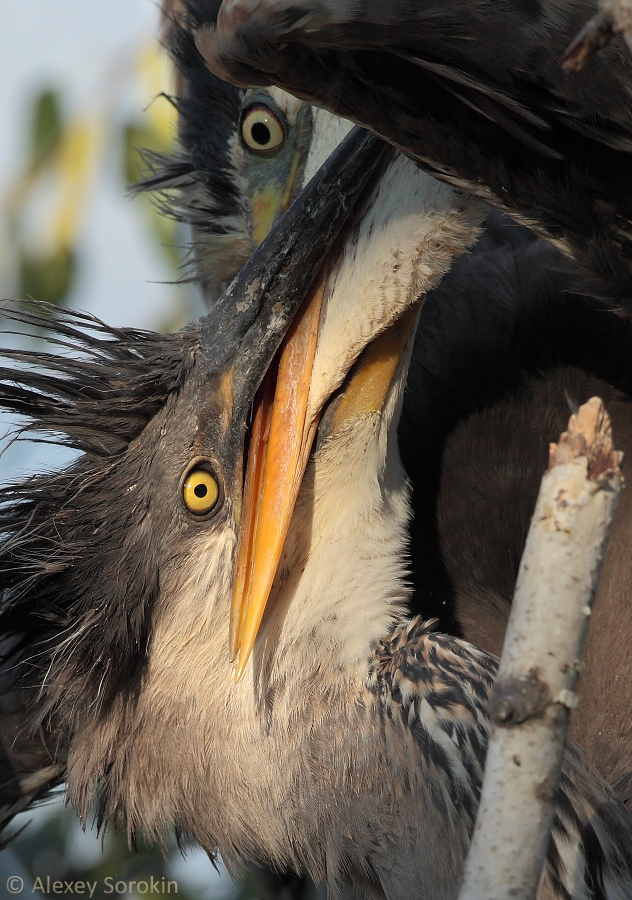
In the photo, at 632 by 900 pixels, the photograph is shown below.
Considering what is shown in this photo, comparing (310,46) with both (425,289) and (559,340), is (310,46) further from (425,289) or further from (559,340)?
(559,340)

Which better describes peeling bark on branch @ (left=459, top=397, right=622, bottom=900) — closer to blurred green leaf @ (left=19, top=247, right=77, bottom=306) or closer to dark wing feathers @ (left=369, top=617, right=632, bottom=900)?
dark wing feathers @ (left=369, top=617, right=632, bottom=900)

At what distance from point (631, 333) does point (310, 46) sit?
3.71 feet

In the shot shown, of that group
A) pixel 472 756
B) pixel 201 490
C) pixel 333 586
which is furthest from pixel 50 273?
pixel 472 756

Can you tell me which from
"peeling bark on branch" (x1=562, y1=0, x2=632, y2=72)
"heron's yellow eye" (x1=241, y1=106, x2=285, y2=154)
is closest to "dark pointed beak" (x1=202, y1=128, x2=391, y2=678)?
"peeling bark on branch" (x1=562, y1=0, x2=632, y2=72)

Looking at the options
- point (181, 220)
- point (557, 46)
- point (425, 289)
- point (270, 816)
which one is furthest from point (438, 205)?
point (181, 220)

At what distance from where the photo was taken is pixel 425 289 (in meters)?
2.11

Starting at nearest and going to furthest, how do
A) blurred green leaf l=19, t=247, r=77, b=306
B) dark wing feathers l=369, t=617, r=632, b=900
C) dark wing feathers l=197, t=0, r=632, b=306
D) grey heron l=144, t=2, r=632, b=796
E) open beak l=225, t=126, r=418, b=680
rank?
dark wing feathers l=197, t=0, r=632, b=306 → dark wing feathers l=369, t=617, r=632, b=900 → open beak l=225, t=126, r=418, b=680 → grey heron l=144, t=2, r=632, b=796 → blurred green leaf l=19, t=247, r=77, b=306

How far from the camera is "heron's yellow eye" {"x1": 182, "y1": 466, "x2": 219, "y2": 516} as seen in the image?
232 cm

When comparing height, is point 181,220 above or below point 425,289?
above

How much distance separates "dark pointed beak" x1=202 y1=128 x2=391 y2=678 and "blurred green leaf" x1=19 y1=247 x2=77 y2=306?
160 cm

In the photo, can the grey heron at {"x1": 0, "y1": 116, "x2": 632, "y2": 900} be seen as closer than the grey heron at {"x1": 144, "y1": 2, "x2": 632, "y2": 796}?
Yes

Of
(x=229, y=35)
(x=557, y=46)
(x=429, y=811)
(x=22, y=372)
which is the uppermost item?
(x=557, y=46)

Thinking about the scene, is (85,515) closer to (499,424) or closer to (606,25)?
(499,424)

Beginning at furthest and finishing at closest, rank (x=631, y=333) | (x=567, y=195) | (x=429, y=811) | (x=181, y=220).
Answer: (x=181, y=220), (x=631, y=333), (x=429, y=811), (x=567, y=195)
